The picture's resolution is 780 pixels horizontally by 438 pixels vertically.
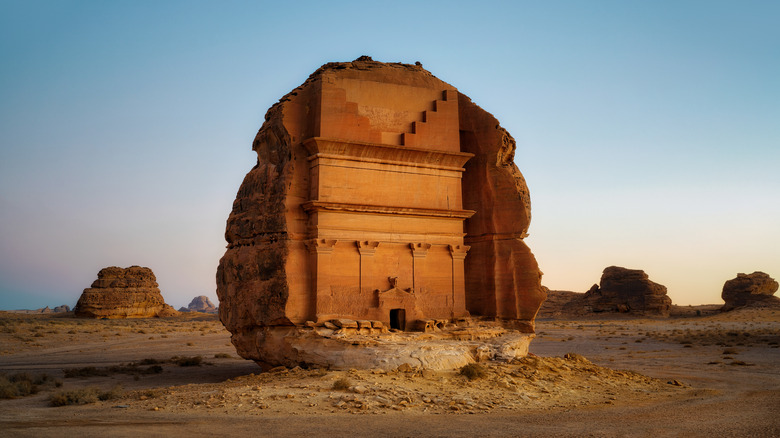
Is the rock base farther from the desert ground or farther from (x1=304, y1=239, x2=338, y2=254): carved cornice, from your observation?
(x1=304, y1=239, x2=338, y2=254): carved cornice

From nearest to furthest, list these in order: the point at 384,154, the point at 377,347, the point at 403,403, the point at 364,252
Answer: the point at 403,403, the point at 377,347, the point at 364,252, the point at 384,154

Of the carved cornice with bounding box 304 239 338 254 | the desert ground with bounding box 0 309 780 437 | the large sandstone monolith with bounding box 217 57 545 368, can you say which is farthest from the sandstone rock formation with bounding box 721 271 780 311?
the carved cornice with bounding box 304 239 338 254

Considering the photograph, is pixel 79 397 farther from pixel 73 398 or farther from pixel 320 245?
pixel 320 245

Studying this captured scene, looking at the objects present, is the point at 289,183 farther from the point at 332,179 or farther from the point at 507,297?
the point at 507,297

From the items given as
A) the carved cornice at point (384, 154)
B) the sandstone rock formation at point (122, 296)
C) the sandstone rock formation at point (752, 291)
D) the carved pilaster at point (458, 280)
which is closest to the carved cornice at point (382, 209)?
the carved pilaster at point (458, 280)

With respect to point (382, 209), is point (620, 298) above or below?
below

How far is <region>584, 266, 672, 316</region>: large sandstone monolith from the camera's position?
5972 centimetres

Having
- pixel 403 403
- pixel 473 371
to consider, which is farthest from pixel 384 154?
pixel 403 403

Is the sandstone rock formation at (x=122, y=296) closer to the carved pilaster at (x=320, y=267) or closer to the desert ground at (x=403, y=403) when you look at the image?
the desert ground at (x=403, y=403)

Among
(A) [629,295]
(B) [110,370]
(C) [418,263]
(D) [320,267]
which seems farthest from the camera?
(A) [629,295]

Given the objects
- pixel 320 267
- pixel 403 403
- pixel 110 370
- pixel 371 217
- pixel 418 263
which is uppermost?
pixel 371 217

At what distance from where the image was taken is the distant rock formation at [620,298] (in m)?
59.8

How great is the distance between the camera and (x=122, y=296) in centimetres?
4853

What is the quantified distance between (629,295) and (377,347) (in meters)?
54.8
